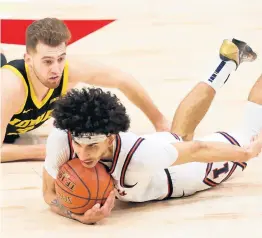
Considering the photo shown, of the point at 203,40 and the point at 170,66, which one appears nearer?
the point at 170,66

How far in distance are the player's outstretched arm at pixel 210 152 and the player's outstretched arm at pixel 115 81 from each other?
689 millimetres

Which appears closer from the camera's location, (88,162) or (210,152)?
(88,162)

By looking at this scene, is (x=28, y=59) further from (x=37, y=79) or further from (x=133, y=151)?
(x=133, y=151)

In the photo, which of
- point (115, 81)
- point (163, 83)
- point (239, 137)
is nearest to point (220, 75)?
point (239, 137)

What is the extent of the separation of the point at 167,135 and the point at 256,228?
515 millimetres

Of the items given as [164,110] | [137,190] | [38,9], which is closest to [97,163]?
[137,190]

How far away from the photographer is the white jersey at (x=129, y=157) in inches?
101

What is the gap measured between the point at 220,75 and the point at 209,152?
651 millimetres

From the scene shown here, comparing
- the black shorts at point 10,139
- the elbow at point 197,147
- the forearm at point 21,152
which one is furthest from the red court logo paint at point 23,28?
the elbow at point 197,147

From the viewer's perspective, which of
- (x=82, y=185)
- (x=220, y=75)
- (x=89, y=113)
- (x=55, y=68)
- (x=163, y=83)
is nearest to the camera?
(x=89, y=113)

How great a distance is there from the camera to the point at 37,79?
3191mm

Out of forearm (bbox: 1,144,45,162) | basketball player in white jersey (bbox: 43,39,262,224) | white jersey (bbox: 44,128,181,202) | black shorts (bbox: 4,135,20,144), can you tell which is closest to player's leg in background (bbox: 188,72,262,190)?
basketball player in white jersey (bbox: 43,39,262,224)

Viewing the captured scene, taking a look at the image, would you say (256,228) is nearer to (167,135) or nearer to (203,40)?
(167,135)

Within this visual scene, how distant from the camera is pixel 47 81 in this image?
3.19 meters
